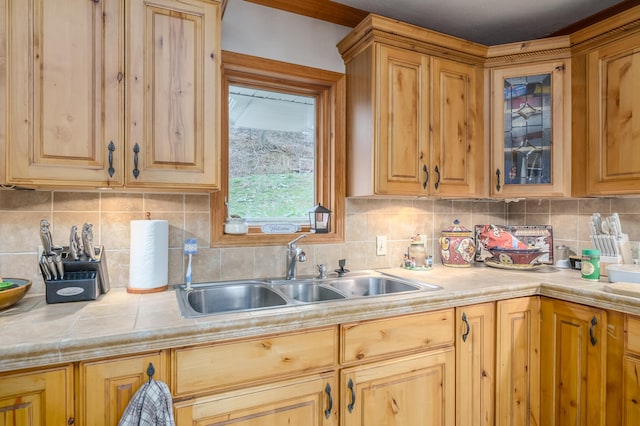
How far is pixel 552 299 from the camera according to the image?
179 cm

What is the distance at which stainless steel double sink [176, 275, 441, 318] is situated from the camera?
1684 millimetres

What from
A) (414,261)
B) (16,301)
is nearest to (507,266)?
(414,261)

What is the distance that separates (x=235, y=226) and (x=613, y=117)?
205 centimetres

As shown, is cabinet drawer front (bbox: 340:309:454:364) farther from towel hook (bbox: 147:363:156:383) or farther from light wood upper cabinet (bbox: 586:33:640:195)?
light wood upper cabinet (bbox: 586:33:640:195)

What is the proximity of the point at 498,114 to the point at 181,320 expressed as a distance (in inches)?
82.2

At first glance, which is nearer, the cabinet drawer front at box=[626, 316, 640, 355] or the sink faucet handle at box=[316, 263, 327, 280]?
the cabinet drawer front at box=[626, 316, 640, 355]

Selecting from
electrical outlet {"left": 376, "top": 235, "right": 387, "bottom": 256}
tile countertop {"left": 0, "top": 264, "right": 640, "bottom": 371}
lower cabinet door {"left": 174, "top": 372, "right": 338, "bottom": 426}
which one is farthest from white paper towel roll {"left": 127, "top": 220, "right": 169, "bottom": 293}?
electrical outlet {"left": 376, "top": 235, "right": 387, "bottom": 256}

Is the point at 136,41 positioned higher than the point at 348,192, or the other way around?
the point at 136,41

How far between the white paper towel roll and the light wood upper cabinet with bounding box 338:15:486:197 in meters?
1.08

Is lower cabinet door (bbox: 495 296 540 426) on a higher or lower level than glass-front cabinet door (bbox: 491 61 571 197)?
lower

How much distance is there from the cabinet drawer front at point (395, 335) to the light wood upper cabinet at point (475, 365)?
9cm

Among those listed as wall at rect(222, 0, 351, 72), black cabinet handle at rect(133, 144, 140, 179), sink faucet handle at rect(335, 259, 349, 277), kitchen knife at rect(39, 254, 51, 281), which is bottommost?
sink faucet handle at rect(335, 259, 349, 277)

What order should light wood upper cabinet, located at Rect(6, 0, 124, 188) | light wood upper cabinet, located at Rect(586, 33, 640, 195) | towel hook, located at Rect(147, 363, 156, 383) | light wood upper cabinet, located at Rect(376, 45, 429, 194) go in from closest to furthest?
towel hook, located at Rect(147, 363, 156, 383)
light wood upper cabinet, located at Rect(6, 0, 124, 188)
light wood upper cabinet, located at Rect(586, 33, 640, 195)
light wood upper cabinet, located at Rect(376, 45, 429, 194)

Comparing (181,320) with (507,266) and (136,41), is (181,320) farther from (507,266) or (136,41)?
(507,266)
